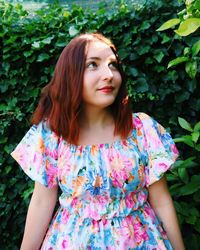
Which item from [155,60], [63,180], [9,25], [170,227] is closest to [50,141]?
[63,180]

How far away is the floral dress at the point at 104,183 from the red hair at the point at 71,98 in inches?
1.5

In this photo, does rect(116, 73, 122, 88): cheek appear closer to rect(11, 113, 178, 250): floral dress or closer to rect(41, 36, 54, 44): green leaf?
rect(11, 113, 178, 250): floral dress

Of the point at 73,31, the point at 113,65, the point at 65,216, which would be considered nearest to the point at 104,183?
the point at 65,216

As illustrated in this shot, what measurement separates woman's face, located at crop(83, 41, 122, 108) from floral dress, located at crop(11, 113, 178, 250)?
16 centimetres

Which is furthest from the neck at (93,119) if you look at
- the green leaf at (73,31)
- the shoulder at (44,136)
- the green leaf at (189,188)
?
the green leaf at (73,31)

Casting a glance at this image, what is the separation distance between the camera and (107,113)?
1.58 m

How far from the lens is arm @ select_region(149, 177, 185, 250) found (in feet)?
4.96

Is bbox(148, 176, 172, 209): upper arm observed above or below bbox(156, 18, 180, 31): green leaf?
below

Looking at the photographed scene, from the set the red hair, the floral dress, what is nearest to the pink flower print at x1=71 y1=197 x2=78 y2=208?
the floral dress

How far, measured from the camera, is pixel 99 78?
1.42 meters

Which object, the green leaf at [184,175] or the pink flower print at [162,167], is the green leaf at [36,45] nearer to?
the green leaf at [184,175]

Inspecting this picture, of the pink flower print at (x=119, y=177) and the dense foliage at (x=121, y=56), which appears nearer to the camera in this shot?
the pink flower print at (x=119, y=177)

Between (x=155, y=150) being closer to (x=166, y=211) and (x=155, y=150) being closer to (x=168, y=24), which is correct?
(x=166, y=211)

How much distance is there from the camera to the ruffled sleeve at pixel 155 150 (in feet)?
4.83
